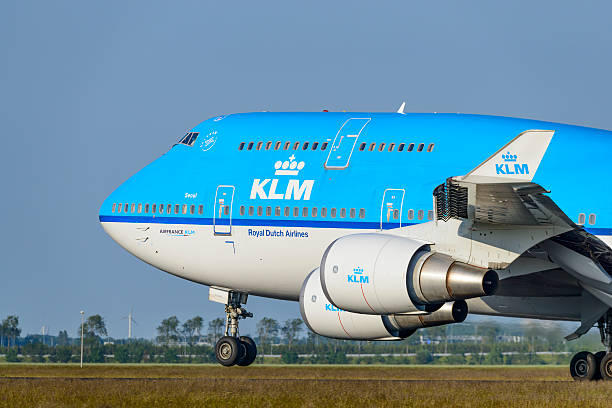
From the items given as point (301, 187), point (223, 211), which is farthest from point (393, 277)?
point (223, 211)

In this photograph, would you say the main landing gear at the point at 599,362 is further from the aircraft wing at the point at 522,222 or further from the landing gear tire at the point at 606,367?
the aircraft wing at the point at 522,222

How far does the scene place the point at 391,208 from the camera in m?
31.2

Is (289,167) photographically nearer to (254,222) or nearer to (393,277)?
(254,222)

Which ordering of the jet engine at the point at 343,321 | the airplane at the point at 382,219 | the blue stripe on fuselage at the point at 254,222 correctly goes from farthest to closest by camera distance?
the blue stripe on fuselage at the point at 254,222 → the jet engine at the point at 343,321 → the airplane at the point at 382,219

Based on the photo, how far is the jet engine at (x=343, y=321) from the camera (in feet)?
100

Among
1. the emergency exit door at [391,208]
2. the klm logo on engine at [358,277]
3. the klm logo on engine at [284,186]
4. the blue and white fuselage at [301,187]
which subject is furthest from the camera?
the klm logo on engine at [284,186]

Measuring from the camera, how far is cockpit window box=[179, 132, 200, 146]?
3684 cm

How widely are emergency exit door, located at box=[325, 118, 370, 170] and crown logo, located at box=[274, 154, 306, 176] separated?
0.86 meters

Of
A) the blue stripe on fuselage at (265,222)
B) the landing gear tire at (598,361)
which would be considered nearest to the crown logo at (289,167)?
the blue stripe on fuselage at (265,222)

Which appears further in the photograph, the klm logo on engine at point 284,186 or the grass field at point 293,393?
the klm logo on engine at point 284,186

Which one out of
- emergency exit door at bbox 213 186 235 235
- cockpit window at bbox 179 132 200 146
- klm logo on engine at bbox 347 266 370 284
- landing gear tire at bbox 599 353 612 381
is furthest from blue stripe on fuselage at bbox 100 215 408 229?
landing gear tire at bbox 599 353 612 381

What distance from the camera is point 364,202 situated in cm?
3184

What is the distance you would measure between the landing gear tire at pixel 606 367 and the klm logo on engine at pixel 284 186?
8.62m


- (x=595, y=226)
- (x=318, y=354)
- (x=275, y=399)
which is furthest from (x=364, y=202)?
(x=318, y=354)
